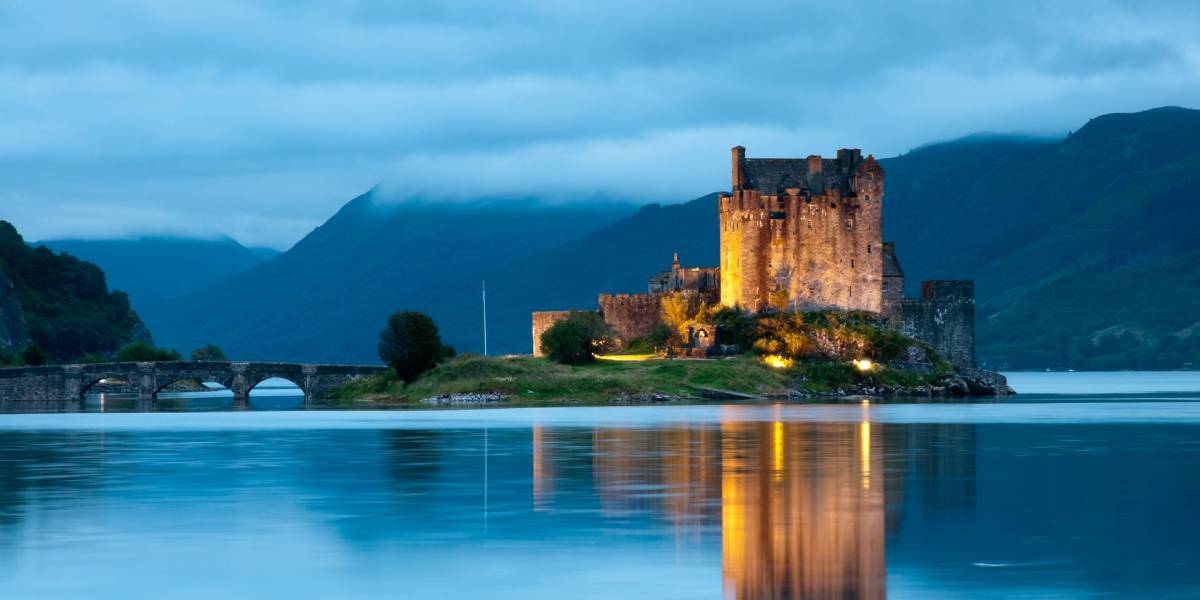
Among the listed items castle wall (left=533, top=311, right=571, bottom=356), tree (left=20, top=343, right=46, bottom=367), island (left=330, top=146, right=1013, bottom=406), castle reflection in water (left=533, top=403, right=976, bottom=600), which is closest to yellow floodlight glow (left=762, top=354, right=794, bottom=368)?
island (left=330, top=146, right=1013, bottom=406)

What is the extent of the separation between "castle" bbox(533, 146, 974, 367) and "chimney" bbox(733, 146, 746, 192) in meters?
0.07

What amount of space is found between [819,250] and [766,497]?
90.4m

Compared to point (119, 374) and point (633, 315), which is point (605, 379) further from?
point (119, 374)

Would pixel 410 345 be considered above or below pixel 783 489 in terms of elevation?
above

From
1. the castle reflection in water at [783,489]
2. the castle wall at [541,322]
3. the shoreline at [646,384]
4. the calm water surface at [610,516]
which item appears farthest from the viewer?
the castle wall at [541,322]

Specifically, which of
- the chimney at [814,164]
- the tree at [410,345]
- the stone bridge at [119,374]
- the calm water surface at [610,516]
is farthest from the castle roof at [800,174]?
the calm water surface at [610,516]

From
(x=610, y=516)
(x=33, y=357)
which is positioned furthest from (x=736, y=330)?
(x=610, y=516)

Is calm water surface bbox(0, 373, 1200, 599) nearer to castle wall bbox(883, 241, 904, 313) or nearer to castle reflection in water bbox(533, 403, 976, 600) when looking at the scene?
castle reflection in water bbox(533, 403, 976, 600)

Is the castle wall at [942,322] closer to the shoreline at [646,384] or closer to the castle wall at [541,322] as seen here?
the shoreline at [646,384]

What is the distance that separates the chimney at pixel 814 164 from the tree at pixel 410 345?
28984mm

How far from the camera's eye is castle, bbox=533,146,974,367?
4887 inches

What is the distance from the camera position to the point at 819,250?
4906 inches

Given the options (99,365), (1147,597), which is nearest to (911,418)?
(1147,597)

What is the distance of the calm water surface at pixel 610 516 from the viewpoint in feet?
78.7
